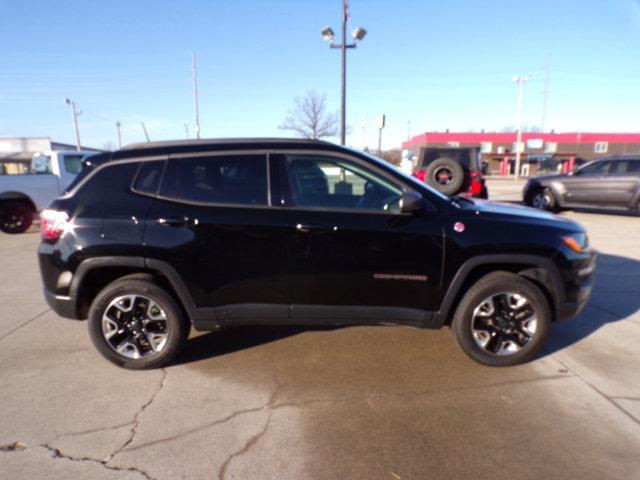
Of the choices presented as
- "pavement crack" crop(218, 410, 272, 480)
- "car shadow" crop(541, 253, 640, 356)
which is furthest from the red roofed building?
"pavement crack" crop(218, 410, 272, 480)

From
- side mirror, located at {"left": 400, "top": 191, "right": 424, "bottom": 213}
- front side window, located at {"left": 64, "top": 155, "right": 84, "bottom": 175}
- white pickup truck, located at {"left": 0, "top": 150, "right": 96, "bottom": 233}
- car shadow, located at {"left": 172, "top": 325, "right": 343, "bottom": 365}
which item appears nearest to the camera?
side mirror, located at {"left": 400, "top": 191, "right": 424, "bottom": 213}

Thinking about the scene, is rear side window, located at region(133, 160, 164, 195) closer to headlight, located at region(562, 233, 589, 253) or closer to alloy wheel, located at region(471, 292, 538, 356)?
alloy wheel, located at region(471, 292, 538, 356)

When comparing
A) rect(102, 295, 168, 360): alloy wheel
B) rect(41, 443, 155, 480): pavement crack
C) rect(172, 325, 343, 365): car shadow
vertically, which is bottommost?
rect(41, 443, 155, 480): pavement crack

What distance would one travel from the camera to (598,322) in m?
4.31

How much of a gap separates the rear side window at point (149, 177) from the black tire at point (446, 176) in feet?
16.2

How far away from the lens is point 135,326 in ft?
11.1

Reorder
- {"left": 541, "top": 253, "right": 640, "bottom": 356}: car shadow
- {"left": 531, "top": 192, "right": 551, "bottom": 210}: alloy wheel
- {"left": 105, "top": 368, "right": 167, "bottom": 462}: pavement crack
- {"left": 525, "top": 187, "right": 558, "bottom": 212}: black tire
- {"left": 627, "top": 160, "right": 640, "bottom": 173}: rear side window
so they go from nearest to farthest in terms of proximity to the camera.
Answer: {"left": 105, "top": 368, "right": 167, "bottom": 462}: pavement crack → {"left": 541, "top": 253, "right": 640, "bottom": 356}: car shadow → {"left": 627, "top": 160, "right": 640, "bottom": 173}: rear side window → {"left": 525, "top": 187, "right": 558, "bottom": 212}: black tire → {"left": 531, "top": 192, "right": 551, "bottom": 210}: alloy wheel

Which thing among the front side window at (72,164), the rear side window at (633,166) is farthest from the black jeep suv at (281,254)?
the rear side window at (633,166)

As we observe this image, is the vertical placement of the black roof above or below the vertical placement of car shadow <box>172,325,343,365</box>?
above

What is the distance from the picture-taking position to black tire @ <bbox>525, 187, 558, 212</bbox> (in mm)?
12016

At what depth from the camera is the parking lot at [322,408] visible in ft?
7.73

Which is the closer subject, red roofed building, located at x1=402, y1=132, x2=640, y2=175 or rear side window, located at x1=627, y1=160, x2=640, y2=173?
rear side window, located at x1=627, y1=160, x2=640, y2=173

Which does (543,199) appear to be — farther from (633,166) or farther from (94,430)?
(94,430)

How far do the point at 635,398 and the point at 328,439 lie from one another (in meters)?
2.28
